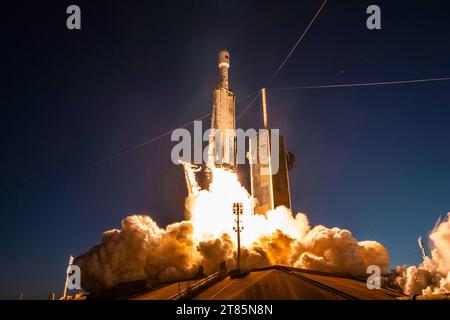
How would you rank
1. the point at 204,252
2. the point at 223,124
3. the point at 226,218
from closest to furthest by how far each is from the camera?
the point at 204,252
the point at 226,218
the point at 223,124

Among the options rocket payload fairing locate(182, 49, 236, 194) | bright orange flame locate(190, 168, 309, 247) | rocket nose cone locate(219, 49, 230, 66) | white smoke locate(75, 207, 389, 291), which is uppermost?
rocket nose cone locate(219, 49, 230, 66)

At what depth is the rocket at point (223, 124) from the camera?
257 feet

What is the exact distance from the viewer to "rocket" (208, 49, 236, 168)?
257ft

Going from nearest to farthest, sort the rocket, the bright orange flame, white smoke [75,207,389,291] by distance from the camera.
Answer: white smoke [75,207,389,291], the bright orange flame, the rocket

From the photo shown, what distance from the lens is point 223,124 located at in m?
79.0

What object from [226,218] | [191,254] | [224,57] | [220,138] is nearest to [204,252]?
[191,254]

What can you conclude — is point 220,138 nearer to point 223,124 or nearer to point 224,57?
point 223,124

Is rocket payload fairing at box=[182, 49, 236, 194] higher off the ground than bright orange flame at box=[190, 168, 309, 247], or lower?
higher

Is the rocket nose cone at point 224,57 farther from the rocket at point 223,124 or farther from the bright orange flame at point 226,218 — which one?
the bright orange flame at point 226,218

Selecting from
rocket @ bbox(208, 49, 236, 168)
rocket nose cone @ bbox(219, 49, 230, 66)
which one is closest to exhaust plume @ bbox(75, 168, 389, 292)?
rocket @ bbox(208, 49, 236, 168)

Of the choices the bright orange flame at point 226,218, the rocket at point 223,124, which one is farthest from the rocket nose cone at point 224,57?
the bright orange flame at point 226,218

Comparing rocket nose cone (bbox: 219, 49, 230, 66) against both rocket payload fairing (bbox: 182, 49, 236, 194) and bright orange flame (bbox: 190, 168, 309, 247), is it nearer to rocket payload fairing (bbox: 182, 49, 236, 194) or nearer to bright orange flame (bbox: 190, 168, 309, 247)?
rocket payload fairing (bbox: 182, 49, 236, 194)

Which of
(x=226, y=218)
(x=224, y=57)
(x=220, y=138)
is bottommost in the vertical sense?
(x=226, y=218)
